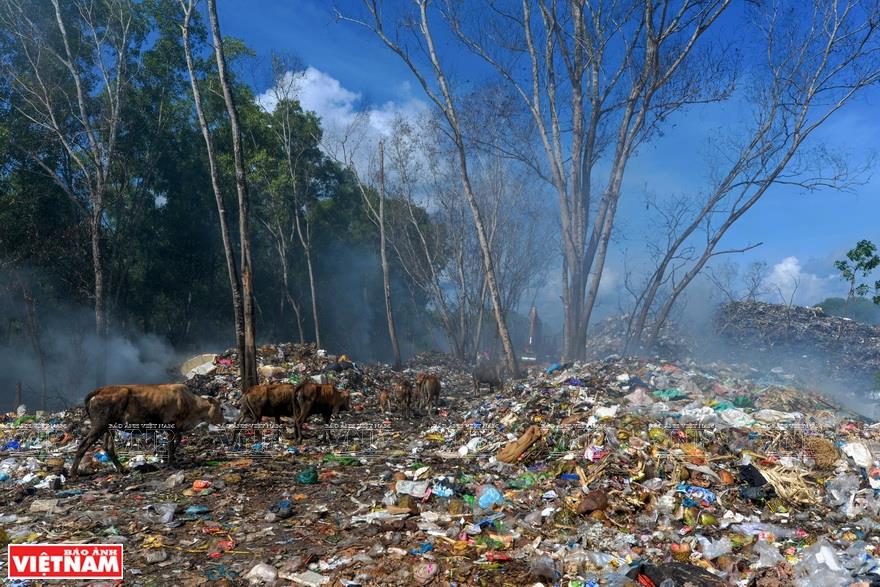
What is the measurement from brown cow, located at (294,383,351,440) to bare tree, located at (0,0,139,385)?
876 centimetres

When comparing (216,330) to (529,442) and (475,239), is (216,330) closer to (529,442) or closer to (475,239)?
(475,239)

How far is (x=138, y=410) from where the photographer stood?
779cm

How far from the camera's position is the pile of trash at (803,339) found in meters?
24.6

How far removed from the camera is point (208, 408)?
864cm

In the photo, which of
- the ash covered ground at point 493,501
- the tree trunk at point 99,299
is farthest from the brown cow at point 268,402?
the tree trunk at point 99,299

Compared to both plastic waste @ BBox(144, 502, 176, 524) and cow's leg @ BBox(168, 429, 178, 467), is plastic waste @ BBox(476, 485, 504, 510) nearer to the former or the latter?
plastic waste @ BBox(144, 502, 176, 524)

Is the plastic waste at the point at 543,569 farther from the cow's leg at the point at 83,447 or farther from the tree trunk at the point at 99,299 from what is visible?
the tree trunk at the point at 99,299

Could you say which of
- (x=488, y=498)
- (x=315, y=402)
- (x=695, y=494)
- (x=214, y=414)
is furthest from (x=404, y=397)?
(x=695, y=494)

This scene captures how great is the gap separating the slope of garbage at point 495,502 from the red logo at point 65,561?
14 centimetres

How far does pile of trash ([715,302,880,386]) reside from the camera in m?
24.6

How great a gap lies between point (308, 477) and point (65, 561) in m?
2.87

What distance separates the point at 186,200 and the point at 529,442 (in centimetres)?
2245

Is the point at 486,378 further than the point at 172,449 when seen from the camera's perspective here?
Yes

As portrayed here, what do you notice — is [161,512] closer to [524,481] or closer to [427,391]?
[524,481]
